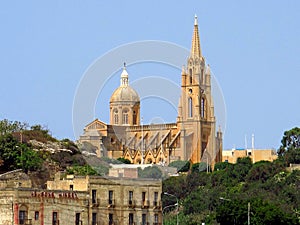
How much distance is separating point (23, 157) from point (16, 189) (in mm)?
25952

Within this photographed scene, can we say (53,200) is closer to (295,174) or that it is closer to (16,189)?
(16,189)

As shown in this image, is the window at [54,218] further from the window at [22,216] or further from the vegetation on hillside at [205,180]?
the vegetation on hillside at [205,180]

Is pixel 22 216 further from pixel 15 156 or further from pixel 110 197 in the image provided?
pixel 15 156

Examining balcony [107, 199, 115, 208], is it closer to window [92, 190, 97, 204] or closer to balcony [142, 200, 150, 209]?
window [92, 190, 97, 204]

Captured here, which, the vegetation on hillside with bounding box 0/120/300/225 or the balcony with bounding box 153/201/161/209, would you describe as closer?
the balcony with bounding box 153/201/161/209

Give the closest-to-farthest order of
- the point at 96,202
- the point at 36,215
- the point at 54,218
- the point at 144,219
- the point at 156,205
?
the point at 36,215, the point at 54,218, the point at 96,202, the point at 144,219, the point at 156,205

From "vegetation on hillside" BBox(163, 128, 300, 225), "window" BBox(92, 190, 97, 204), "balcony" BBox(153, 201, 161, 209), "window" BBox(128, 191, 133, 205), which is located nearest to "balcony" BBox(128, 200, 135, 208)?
"window" BBox(128, 191, 133, 205)

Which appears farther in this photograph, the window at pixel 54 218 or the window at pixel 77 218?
the window at pixel 77 218

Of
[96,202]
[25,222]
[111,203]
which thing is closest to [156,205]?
[111,203]

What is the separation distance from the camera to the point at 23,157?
4899 inches

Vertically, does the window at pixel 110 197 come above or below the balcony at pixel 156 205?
above

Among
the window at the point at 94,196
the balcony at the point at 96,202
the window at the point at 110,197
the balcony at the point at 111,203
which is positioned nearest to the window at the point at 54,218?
the balcony at the point at 96,202

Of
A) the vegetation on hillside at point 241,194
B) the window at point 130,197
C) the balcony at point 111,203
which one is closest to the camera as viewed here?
the balcony at point 111,203

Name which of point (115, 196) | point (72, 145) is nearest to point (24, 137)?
point (72, 145)
